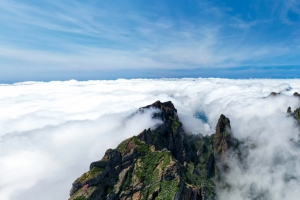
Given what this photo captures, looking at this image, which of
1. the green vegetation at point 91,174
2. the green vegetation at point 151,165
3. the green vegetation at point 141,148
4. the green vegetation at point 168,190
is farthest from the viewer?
the green vegetation at point 141,148

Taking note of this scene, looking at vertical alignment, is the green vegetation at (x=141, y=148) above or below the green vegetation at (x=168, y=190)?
above

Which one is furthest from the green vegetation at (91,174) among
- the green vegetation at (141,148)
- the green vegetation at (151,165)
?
the green vegetation at (141,148)

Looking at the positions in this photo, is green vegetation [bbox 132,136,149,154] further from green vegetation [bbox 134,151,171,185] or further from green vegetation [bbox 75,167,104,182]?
green vegetation [bbox 75,167,104,182]

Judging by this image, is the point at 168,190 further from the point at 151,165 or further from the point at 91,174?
the point at 91,174

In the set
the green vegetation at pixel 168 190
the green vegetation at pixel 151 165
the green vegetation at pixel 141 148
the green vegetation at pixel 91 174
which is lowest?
the green vegetation at pixel 168 190

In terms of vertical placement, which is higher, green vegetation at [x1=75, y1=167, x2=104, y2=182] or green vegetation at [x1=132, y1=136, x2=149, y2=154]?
green vegetation at [x1=132, y1=136, x2=149, y2=154]

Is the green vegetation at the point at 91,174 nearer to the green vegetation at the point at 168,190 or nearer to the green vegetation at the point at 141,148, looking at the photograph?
the green vegetation at the point at 141,148

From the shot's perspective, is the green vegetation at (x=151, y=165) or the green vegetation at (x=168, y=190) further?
the green vegetation at (x=151, y=165)

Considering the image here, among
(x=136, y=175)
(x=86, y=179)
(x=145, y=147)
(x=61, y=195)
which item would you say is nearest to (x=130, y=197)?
(x=136, y=175)

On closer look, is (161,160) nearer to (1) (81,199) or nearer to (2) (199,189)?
(2) (199,189)

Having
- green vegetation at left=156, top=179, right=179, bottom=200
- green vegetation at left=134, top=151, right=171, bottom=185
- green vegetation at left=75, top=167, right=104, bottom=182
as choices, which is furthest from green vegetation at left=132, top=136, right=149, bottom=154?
green vegetation at left=75, top=167, right=104, bottom=182

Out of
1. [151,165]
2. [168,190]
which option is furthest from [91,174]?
[168,190]
